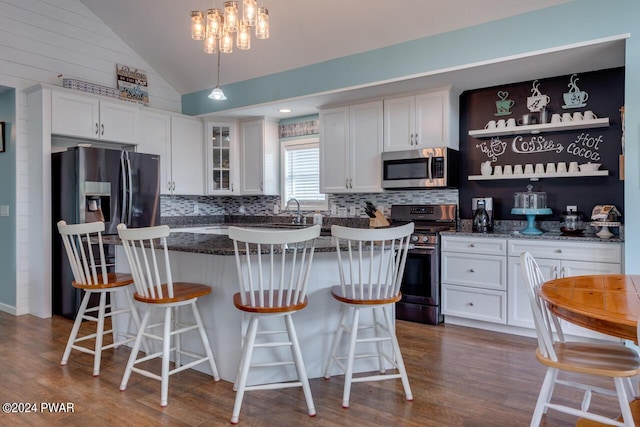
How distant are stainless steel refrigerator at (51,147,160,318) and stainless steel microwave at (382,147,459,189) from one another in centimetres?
263

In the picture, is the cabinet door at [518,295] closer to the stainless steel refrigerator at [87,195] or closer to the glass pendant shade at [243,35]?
the glass pendant shade at [243,35]

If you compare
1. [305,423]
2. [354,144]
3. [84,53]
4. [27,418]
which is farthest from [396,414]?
[84,53]

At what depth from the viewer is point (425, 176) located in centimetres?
411

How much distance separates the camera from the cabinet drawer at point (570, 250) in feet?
10.2

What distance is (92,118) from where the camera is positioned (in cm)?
438

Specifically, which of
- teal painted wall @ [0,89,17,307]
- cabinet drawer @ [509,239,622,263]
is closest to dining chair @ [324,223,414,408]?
cabinet drawer @ [509,239,622,263]

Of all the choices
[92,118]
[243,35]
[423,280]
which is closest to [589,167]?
[423,280]

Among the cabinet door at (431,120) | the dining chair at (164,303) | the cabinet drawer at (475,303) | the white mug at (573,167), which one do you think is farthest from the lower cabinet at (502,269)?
the dining chair at (164,303)

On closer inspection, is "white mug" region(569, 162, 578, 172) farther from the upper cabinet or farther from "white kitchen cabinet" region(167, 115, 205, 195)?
"white kitchen cabinet" region(167, 115, 205, 195)

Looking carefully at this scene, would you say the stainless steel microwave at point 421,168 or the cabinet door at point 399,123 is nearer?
the stainless steel microwave at point 421,168

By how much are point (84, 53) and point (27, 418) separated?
3.94m

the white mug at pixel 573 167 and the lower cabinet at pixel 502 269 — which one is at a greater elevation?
the white mug at pixel 573 167

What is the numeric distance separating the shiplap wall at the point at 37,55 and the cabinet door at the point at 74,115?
0.36 m

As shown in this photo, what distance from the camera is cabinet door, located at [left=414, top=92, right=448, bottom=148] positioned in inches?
159
